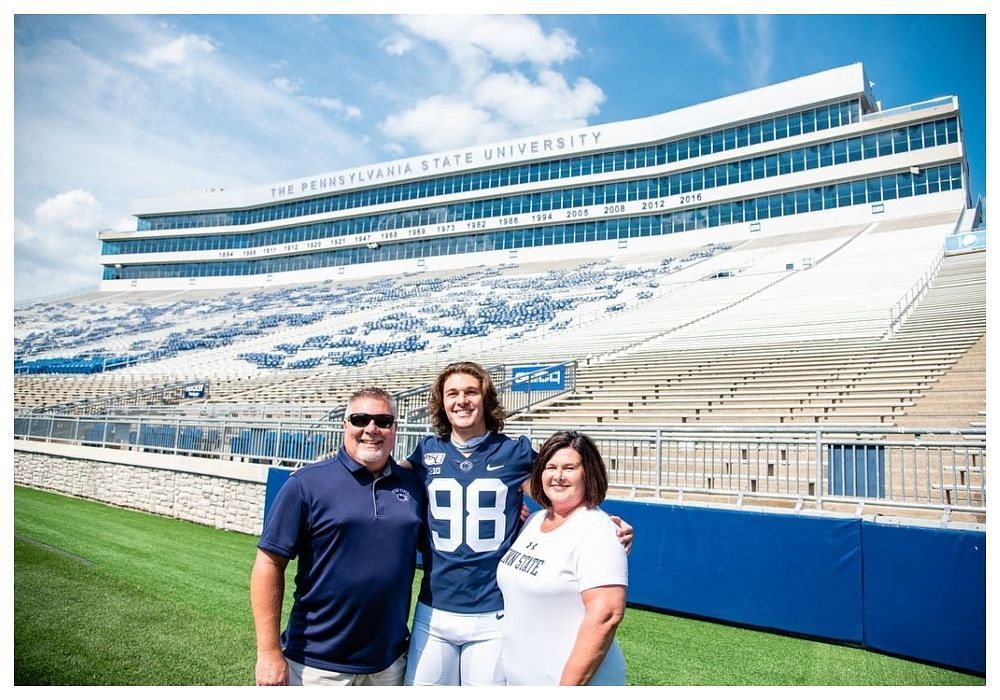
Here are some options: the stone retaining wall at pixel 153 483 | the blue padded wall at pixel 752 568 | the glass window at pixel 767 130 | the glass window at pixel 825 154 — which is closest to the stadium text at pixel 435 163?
the glass window at pixel 767 130

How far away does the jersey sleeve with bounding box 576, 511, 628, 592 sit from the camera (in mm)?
2047

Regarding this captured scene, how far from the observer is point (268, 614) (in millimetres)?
2191

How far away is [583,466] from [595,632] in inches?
21.0

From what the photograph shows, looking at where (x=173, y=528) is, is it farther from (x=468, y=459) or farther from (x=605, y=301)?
(x=605, y=301)

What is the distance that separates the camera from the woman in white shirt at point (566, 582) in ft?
6.67

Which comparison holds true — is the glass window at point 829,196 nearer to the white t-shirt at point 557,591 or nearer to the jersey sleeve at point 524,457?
the jersey sleeve at point 524,457

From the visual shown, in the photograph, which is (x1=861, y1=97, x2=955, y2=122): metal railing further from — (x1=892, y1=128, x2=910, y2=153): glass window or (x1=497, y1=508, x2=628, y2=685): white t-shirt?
(x1=497, y1=508, x2=628, y2=685): white t-shirt

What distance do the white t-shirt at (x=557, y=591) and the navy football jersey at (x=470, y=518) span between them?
211 millimetres

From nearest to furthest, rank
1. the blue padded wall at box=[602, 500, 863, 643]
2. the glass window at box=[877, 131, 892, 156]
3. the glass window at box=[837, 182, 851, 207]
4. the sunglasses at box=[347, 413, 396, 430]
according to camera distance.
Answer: the sunglasses at box=[347, 413, 396, 430] < the blue padded wall at box=[602, 500, 863, 643] < the glass window at box=[877, 131, 892, 156] < the glass window at box=[837, 182, 851, 207]

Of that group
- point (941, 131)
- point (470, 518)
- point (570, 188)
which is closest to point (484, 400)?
point (470, 518)

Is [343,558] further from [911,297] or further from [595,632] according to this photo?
[911,297]

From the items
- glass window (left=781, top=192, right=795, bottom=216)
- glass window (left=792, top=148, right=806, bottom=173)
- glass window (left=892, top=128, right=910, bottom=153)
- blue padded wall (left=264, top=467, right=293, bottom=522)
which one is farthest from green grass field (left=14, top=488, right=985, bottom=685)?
glass window (left=792, top=148, right=806, bottom=173)

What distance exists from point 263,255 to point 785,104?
127 feet
